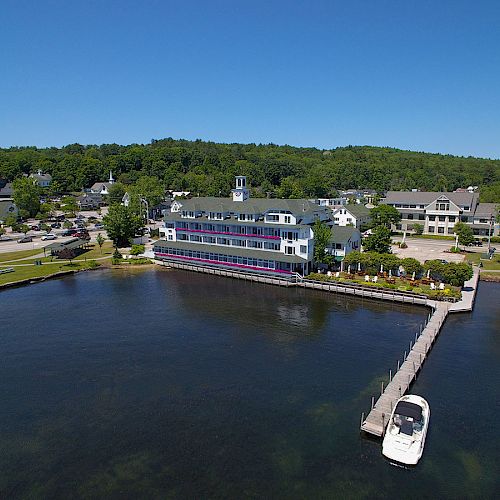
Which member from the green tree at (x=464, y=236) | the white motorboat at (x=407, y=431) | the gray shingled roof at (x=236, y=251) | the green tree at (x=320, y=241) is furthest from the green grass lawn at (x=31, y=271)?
the green tree at (x=464, y=236)

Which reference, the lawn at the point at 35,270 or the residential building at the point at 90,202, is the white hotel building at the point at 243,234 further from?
the residential building at the point at 90,202

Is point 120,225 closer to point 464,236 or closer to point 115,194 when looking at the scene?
point 115,194

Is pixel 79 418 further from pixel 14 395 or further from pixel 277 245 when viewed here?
pixel 277 245

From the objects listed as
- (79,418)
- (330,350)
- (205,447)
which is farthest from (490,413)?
(79,418)

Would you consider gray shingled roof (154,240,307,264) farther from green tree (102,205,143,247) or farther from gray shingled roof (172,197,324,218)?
green tree (102,205,143,247)

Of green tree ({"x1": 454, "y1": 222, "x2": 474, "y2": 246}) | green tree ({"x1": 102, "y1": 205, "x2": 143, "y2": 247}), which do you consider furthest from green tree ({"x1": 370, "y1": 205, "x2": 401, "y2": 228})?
green tree ({"x1": 102, "y1": 205, "x2": 143, "y2": 247})
